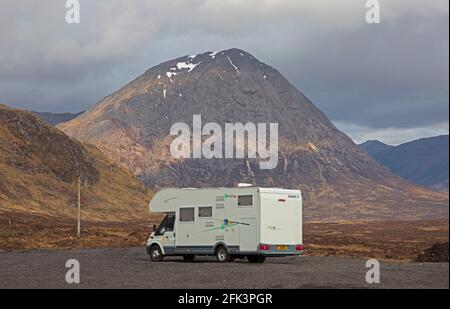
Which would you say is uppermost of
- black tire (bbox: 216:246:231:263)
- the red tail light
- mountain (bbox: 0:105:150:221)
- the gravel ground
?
mountain (bbox: 0:105:150:221)

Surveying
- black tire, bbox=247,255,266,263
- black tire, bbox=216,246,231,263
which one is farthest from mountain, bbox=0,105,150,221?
black tire, bbox=216,246,231,263

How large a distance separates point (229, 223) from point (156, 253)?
4.56 meters

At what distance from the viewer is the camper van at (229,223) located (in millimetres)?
31828

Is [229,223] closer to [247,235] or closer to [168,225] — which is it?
[247,235]

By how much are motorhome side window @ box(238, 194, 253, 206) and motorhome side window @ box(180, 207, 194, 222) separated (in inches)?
104

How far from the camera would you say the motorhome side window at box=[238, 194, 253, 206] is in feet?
105

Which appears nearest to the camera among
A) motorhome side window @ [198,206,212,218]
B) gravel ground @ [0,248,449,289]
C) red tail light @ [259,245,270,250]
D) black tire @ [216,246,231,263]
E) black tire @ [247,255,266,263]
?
gravel ground @ [0,248,449,289]

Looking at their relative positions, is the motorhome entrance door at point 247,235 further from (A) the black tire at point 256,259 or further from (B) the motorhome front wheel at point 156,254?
(B) the motorhome front wheel at point 156,254

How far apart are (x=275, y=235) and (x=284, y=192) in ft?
6.85

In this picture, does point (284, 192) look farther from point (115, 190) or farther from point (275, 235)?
point (115, 190)

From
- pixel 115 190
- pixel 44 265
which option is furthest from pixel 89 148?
pixel 44 265

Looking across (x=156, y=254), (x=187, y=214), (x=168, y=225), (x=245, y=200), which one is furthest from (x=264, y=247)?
(x=156, y=254)

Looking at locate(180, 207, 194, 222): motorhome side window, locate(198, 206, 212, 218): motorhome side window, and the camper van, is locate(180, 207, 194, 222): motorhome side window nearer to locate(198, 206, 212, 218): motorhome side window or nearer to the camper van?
the camper van

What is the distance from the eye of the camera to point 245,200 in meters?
32.2
